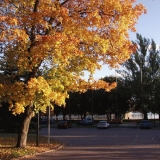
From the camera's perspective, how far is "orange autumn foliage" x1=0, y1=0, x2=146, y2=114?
46.7 feet

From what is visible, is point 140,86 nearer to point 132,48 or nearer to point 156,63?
point 156,63

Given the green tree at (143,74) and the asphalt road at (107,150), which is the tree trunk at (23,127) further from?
the green tree at (143,74)

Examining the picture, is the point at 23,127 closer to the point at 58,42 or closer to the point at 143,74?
the point at 58,42

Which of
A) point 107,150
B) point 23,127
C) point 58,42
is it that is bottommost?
point 107,150

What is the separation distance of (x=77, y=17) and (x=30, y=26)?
7.21 ft

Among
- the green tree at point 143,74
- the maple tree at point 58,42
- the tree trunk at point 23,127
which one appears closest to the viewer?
the maple tree at point 58,42

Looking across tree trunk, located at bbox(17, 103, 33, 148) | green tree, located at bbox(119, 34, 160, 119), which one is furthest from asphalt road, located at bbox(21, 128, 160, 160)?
green tree, located at bbox(119, 34, 160, 119)

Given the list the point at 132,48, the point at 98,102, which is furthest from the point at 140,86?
the point at 132,48

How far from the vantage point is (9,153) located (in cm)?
1642

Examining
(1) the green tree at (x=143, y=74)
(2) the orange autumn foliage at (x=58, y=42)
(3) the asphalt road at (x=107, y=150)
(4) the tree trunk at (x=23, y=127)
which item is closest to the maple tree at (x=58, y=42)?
(2) the orange autumn foliage at (x=58, y=42)

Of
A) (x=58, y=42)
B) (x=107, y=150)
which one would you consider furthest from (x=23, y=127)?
(x=58, y=42)

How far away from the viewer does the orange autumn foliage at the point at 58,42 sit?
14.2 m

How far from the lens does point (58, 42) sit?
13734 mm

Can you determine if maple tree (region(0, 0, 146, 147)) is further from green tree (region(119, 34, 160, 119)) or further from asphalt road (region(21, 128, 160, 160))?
green tree (region(119, 34, 160, 119))
